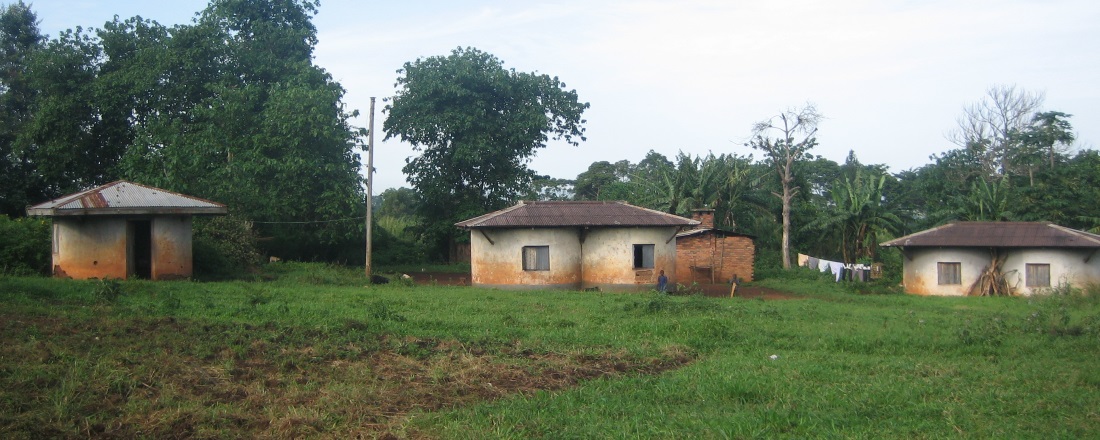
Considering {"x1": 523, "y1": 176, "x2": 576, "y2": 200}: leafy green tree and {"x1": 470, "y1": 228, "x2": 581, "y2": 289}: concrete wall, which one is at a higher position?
{"x1": 523, "y1": 176, "x2": 576, "y2": 200}: leafy green tree

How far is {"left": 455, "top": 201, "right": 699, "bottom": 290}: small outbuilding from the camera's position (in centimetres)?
2634

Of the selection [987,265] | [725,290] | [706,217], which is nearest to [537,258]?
[725,290]

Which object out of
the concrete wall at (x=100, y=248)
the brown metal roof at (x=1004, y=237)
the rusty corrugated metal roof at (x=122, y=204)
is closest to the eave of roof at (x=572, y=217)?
the rusty corrugated metal roof at (x=122, y=204)

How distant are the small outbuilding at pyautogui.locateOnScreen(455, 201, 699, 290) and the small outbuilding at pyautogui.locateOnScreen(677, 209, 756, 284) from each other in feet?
20.8

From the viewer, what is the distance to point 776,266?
126ft

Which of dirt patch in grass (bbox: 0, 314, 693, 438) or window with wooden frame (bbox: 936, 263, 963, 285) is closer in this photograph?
dirt patch in grass (bbox: 0, 314, 693, 438)

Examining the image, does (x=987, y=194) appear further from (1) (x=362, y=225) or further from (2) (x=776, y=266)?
(1) (x=362, y=225)

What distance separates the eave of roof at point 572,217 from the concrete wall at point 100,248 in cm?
833

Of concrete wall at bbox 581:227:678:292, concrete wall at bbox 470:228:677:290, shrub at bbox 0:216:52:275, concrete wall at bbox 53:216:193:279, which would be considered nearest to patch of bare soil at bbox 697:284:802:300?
concrete wall at bbox 581:227:678:292

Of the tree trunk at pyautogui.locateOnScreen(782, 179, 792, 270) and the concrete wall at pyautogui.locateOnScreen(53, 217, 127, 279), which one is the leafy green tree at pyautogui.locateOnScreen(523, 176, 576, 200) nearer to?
the tree trunk at pyautogui.locateOnScreen(782, 179, 792, 270)

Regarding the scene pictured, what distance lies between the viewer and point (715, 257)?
33094 millimetres

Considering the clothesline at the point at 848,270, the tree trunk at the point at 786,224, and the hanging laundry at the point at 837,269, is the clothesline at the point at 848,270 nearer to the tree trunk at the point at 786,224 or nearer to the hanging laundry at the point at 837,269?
the hanging laundry at the point at 837,269

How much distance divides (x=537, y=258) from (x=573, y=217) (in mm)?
1705

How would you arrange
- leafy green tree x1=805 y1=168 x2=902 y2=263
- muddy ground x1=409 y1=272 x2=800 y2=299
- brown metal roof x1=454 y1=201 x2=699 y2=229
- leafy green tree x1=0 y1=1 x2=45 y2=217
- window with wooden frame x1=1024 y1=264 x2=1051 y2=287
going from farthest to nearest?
leafy green tree x1=805 y1=168 x2=902 y2=263
leafy green tree x1=0 y1=1 x2=45 y2=217
window with wooden frame x1=1024 y1=264 x2=1051 y2=287
muddy ground x1=409 y1=272 x2=800 y2=299
brown metal roof x1=454 y1=201 x2=699 y2=229
